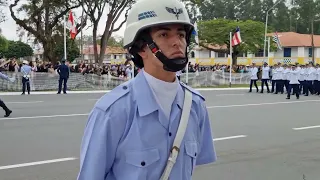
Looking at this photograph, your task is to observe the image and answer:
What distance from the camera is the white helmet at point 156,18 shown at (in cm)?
221

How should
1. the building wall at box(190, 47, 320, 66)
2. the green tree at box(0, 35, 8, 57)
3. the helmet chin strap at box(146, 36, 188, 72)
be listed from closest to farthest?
1. the helmet chin strap at box(146, 36, 188, 72)
2. the building wall at box(190, 47, 320, 66)
3. the green tree at box(0, 35, 8, 57)

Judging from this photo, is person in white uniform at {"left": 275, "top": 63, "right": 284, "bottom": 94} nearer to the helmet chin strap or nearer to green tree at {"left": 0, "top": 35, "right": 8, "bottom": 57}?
the helmet chin strap

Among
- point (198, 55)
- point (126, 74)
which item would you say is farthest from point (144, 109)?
point (198, 55)

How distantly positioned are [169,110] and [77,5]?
3554 centimetres

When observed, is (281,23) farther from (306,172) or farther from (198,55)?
(306,172)

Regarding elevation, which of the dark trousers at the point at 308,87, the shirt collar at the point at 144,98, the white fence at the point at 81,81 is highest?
the shirt collar at the point at 144,98

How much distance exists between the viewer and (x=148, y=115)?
2160 millimetres

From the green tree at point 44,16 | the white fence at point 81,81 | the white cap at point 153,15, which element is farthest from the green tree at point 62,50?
the white cap at point 153,15

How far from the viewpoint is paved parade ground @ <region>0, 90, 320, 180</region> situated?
6.57 metres

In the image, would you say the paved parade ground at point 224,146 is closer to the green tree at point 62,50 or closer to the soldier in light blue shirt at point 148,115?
the soldier in light blue shirt at point 148,115

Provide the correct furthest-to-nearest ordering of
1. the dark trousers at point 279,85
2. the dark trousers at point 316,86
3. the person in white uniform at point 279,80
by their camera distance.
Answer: the dark trousers at point 279,85 → the person in white uniform at point 279,80 → the dark trousers at point 316,86

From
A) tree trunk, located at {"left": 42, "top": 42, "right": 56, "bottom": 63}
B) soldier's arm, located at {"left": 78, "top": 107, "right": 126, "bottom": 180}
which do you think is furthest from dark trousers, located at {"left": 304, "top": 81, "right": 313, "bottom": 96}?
soldier's arm, located at {"left": 78, "top": 107, "right": 126, "bottom": 180}

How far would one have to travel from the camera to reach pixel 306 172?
6.77 metres

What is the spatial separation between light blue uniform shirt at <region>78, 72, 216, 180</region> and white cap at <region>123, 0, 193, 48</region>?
0.87 feet
